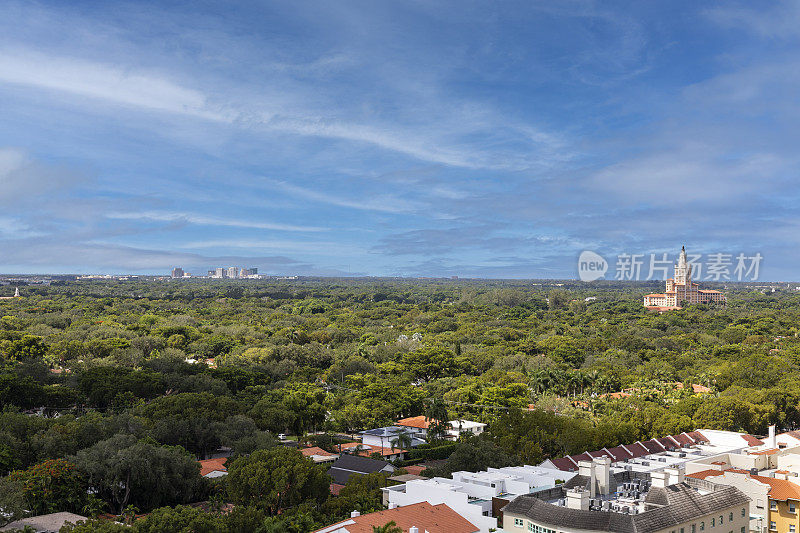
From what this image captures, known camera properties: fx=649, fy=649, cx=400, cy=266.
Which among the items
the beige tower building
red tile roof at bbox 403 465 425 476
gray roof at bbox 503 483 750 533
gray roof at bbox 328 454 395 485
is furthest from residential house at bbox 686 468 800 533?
the beige tower building

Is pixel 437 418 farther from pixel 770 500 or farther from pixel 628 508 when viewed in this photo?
pixel 628 508

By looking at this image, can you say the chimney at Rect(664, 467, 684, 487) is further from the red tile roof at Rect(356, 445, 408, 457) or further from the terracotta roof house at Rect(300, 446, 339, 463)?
the red tile roof at Rect(356, 445, 408, 457)

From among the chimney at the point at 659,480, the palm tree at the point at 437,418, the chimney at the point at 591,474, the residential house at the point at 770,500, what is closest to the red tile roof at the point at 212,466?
the palm tree at the point at 437,418

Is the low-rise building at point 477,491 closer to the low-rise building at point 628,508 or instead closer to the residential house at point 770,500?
the low-rise building at point 628,508

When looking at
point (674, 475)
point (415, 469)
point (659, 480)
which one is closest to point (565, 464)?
point (674, 475)

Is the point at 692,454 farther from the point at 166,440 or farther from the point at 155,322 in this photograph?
the point at 155,322

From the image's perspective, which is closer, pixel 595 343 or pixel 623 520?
pixel 623 520

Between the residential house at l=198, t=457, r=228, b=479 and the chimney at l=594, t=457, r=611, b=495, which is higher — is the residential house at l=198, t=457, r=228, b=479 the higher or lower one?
the lower one

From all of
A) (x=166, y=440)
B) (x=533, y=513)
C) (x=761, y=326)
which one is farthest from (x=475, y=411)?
(x=761, y=326)
